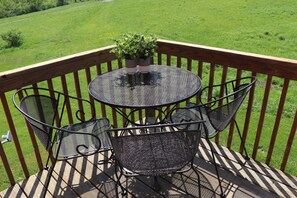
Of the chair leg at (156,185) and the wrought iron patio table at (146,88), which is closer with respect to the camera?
the wrought iron patio table at (146,88)

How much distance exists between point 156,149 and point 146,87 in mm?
783

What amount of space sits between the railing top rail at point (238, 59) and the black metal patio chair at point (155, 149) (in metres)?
0.97

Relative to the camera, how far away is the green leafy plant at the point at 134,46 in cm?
238

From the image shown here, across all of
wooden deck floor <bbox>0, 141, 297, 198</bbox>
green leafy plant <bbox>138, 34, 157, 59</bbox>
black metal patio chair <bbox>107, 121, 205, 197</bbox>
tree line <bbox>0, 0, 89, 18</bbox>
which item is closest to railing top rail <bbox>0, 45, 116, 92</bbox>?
green leafy plant <bbox>138, 34, 157, 59</bbox>

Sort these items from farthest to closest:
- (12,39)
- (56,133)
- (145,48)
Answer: (12,39) → (145,48) → (56,133)

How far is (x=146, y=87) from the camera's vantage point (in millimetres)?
2402

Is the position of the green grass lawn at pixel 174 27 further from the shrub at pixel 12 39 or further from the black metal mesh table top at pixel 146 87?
the black metal mesh table top at pixel 146 87

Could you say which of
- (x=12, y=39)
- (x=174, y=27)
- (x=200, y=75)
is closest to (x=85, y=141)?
(x=200, y=75)

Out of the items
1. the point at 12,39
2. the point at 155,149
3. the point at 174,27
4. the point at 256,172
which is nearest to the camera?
the point at 155,149

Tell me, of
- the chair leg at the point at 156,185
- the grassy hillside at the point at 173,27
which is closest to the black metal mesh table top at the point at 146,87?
the chair leg at the point at 156,185

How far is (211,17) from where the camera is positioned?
11.1 meters

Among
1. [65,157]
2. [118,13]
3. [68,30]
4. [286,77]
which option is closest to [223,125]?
[286,77]

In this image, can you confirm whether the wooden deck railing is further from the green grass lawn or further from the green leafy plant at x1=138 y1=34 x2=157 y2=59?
the green grass lawn

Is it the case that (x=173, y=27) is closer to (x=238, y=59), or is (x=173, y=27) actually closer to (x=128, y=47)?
(x=238, y=59)
